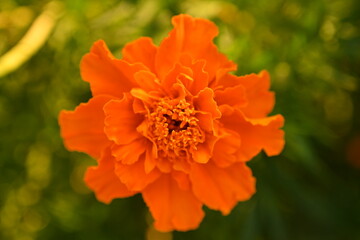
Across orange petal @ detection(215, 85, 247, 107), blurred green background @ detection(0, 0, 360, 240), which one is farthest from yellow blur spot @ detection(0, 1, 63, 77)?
orange petal @ detection(215, 85, 247, 107)

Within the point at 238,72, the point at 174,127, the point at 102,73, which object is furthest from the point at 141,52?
the point at 238,72

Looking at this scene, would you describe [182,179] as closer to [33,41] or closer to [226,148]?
[226,148]

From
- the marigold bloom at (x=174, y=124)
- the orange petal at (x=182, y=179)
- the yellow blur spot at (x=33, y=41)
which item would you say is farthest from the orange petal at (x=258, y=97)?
the yellow blur spot at (x=33, y=41)

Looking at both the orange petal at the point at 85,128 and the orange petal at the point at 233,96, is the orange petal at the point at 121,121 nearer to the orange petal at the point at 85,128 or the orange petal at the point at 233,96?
the orange petal at the point at 85,128

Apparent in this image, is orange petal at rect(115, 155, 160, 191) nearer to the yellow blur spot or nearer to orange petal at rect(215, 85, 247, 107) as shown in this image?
orange petal at rect(215, 85, 247, 107)

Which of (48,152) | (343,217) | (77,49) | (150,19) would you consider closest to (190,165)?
(150,19)

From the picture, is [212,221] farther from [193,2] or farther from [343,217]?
[193,2]
